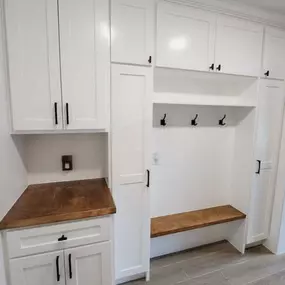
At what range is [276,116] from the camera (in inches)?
90.3

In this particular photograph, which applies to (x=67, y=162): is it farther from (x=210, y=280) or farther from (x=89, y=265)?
(x=210, y=280)

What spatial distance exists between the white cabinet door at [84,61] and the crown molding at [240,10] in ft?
2.34

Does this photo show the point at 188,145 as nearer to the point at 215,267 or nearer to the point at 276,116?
the point at 276,116

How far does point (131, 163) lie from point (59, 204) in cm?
63

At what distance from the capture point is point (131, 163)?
1.76 metres

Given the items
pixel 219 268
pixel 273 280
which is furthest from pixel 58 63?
pixel 273 280

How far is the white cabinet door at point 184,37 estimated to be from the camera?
→ 1.70 meters

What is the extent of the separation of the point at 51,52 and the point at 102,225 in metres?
1.27

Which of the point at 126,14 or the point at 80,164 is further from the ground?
the point at 126,14

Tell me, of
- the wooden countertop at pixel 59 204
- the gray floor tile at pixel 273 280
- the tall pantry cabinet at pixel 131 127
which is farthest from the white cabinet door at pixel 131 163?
the gray floor tile at pixel 273 280

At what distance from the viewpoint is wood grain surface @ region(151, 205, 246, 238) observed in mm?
2096

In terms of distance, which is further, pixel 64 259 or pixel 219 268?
pixel 219 268

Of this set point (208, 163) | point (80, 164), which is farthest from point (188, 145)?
point (80, 164)

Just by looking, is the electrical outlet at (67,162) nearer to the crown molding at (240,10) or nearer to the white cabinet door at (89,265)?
the white cabinet door at (89,265)
